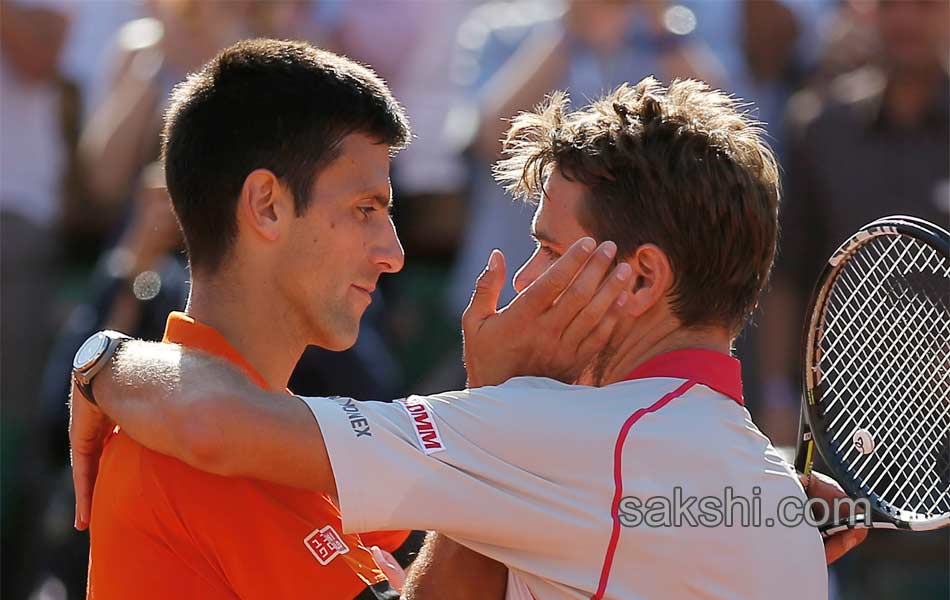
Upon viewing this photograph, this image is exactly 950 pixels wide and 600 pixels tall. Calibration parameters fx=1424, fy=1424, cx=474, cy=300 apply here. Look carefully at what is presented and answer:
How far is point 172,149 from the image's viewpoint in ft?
9.95

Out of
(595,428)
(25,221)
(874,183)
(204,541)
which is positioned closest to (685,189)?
(595,428)

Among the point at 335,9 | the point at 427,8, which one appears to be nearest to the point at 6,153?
the point at 335,9

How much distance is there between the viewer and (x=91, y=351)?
2.80 metres

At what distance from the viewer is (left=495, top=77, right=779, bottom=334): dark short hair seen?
281 cm

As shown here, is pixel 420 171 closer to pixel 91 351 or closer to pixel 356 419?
pixel 91 351

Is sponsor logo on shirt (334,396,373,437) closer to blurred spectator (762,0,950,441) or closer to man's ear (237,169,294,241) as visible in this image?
man's ear (237,169,294,241)

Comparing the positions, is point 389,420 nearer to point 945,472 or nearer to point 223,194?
point 223,194

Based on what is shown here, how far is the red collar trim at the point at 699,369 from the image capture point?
2.73m

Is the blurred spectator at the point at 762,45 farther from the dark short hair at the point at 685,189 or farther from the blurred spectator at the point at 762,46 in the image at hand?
the dark short hair at the point at 685,189

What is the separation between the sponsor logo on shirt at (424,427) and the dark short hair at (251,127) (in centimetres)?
57

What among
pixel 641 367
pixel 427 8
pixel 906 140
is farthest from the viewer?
pixel 427 8

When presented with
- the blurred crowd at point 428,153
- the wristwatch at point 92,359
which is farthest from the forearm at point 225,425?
the blurred crowd at point 428,153

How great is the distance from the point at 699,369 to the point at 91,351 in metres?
1.19

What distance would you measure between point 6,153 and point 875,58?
4.03 m
